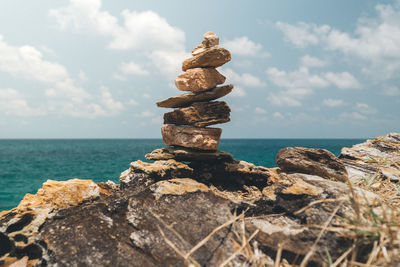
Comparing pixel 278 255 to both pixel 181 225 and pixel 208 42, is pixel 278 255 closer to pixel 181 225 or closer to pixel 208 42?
pixel 181 225

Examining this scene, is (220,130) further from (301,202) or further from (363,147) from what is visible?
(363,147)

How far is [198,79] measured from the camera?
7.71m

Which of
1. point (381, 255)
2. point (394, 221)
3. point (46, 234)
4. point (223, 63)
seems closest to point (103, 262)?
point (46, 234)

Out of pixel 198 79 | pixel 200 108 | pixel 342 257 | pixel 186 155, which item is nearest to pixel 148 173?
pixel 186 155

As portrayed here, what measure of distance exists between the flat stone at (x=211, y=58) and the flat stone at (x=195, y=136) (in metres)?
2.05

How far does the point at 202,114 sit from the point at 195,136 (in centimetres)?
77

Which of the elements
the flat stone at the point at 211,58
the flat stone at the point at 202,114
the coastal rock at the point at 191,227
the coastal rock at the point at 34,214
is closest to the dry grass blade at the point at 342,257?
the coastal rock at the point at 191,227

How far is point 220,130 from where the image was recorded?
809 centimetres

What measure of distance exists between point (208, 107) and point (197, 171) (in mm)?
2084

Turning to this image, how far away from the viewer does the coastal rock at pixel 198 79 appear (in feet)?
25.3

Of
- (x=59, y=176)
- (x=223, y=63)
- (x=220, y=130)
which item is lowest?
(x=59, y=176)

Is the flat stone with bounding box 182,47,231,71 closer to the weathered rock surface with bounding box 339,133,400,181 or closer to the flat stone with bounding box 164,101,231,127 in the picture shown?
the flat stone with bounding box 164,101,231,127

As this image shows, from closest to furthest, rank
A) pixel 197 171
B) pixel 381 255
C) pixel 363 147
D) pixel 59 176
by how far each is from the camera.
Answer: pixel 381 255
pixel 197 171
pixel 363 147
pixel 59 176

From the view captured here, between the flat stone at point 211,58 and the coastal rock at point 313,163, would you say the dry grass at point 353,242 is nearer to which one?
the coastal rock at point 313,163
